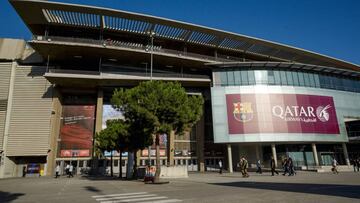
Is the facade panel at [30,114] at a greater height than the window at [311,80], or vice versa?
the window at [311,80]

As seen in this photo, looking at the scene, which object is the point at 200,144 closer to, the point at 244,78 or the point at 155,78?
the point at 244,78

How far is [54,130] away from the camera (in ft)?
130

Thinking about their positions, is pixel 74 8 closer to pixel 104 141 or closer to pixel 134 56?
pixel 134 56

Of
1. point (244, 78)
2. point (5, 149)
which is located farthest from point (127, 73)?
point (5, 149)

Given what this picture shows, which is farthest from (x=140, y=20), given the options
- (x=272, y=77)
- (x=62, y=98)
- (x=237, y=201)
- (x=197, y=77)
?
(x=237, y=201)

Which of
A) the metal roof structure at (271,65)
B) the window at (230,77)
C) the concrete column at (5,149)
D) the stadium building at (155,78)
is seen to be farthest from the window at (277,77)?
the concrete column at (5,149)

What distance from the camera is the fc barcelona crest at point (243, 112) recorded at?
3922 centimetres

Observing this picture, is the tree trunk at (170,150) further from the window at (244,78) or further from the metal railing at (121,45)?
the window at (244,78)

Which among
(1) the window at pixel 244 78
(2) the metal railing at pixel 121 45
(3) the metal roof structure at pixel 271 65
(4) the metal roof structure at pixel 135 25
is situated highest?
(4) the metal roof structure at pixel 135 25

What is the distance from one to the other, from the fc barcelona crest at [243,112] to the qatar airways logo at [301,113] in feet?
12.1

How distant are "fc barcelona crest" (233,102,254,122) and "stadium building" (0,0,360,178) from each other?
15 cm

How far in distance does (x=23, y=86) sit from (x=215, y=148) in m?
31.6

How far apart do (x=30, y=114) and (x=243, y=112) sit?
3117 centimetres

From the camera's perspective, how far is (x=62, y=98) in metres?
43.1
